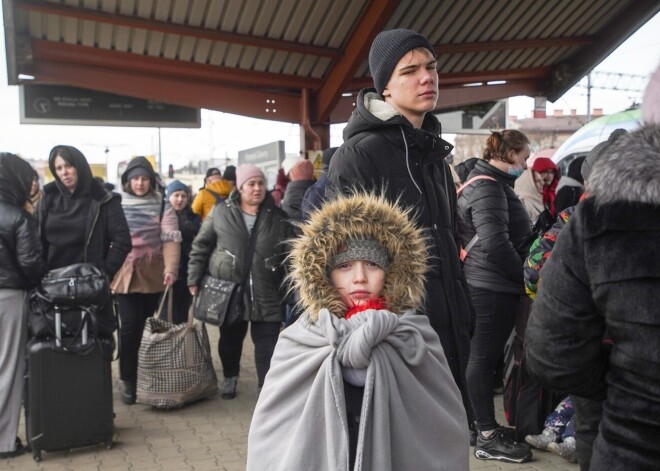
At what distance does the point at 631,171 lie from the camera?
1832mm

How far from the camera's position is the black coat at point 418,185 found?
110 inches

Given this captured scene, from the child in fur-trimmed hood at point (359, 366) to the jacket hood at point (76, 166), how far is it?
10.1 ft

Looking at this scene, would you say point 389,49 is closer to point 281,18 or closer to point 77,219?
point 77,219

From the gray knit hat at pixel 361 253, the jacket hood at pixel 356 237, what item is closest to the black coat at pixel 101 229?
the jacket hood at pixel 356 237

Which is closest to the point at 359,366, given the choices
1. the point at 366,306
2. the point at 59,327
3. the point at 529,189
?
the point at 366,306

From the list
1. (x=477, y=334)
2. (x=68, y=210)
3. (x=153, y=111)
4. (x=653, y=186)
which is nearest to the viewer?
(x=653, y=186)

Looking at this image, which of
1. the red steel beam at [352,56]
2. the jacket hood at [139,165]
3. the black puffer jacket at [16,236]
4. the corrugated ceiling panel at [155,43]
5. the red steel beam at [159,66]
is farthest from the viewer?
the corrugated ceiling panel at [155,43]

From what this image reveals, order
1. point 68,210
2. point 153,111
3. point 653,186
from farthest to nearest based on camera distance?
point 153,111, point 68,210, point 653,186

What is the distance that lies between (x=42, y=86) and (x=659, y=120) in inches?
370

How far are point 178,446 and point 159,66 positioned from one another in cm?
567

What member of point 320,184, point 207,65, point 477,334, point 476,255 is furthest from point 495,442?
point 207,65

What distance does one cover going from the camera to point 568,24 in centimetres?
1005

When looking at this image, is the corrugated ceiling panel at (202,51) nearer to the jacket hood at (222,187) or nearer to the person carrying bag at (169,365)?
the jacket hood at (222,187)

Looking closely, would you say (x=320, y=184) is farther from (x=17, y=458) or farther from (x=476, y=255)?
(x=17, y=458)
